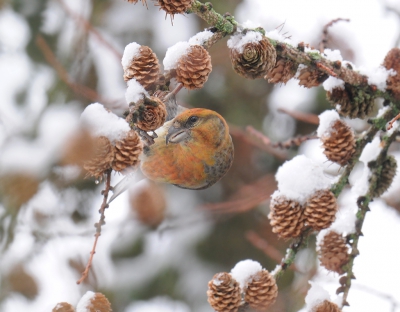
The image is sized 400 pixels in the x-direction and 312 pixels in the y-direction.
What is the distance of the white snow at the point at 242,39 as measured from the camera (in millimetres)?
1177

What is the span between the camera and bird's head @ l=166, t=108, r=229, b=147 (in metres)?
2.11

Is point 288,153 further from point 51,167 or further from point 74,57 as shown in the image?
point 51,167

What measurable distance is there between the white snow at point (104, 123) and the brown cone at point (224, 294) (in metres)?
0.48

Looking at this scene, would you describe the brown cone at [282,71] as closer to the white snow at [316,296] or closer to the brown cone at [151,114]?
the brown cone at [151,114]

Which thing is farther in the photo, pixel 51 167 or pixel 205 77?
pixel 51 167

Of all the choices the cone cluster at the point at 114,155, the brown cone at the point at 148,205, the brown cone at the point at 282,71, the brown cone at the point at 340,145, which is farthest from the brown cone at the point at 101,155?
the brown cone at the point at 148,205

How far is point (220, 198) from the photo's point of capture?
359 cm

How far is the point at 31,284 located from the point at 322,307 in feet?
5.57

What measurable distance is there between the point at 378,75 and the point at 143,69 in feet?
2.42

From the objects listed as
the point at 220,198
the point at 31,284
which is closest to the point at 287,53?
the point at 31,284

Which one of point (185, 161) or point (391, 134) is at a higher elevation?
point (185, 161)

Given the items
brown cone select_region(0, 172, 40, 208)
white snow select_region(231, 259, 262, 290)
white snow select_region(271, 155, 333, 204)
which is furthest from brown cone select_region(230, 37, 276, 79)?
brown cone select_region(0, 172, 40, 208)

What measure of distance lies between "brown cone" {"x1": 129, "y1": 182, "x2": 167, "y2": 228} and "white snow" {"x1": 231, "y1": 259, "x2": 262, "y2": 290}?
1.69 meters

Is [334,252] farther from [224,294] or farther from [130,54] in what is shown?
[130,54]
